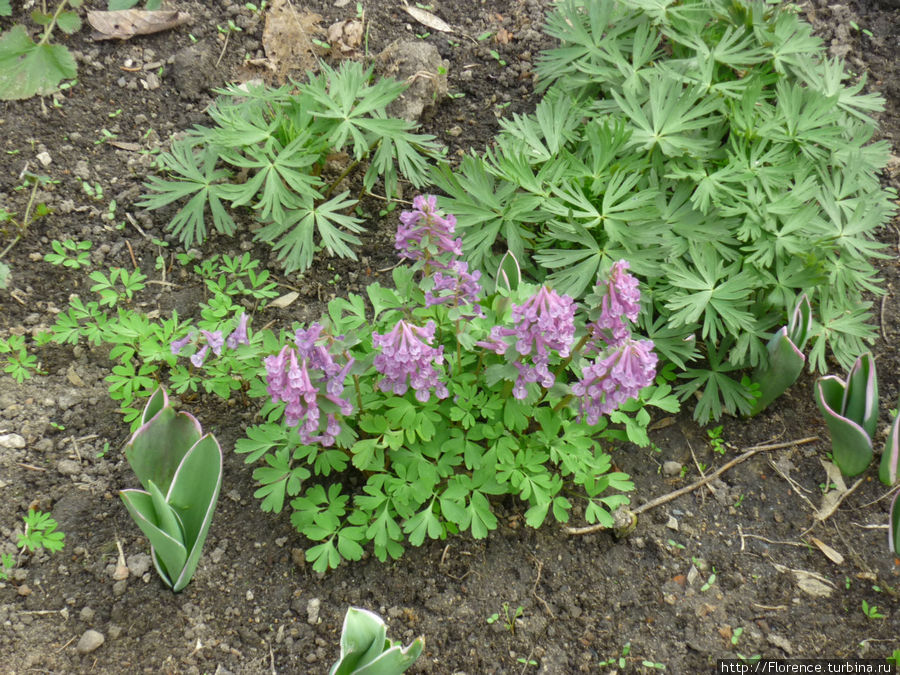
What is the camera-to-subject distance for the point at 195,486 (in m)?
2.17

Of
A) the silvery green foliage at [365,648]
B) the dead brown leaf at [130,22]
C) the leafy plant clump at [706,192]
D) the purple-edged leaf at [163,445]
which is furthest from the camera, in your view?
the dead brown leaf at [130,22]

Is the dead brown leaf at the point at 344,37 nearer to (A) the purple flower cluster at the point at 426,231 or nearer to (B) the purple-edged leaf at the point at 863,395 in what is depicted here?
(A) the purple flower cluster at the point at 426,231

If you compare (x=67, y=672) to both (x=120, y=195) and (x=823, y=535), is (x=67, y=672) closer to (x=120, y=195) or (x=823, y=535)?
(x=120, y=195)

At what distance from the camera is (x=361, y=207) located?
11.0 feet

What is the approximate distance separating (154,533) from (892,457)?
2.21 metres

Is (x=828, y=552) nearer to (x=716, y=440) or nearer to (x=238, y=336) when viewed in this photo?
(x=716, y=440)

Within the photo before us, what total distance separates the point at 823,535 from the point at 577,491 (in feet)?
2.80

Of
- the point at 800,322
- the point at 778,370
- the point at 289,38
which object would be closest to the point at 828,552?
the point at 778,370

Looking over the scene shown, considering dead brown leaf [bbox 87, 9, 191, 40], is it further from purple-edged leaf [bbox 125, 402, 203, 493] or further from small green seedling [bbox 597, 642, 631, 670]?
small green seedling [bbox 597, 642, 631, 670]

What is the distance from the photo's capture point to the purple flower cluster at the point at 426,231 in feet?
6.94

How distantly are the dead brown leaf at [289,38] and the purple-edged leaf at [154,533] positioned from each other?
88.5 inches

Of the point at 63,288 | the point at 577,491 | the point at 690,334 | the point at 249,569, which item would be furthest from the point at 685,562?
the point at 63,288

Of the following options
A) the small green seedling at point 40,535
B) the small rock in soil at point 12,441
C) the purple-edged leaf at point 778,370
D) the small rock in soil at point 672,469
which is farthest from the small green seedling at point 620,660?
the small rock in soil at point 12,441

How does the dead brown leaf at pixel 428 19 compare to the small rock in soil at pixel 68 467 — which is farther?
the dead brown leaf at pixel 428 19
